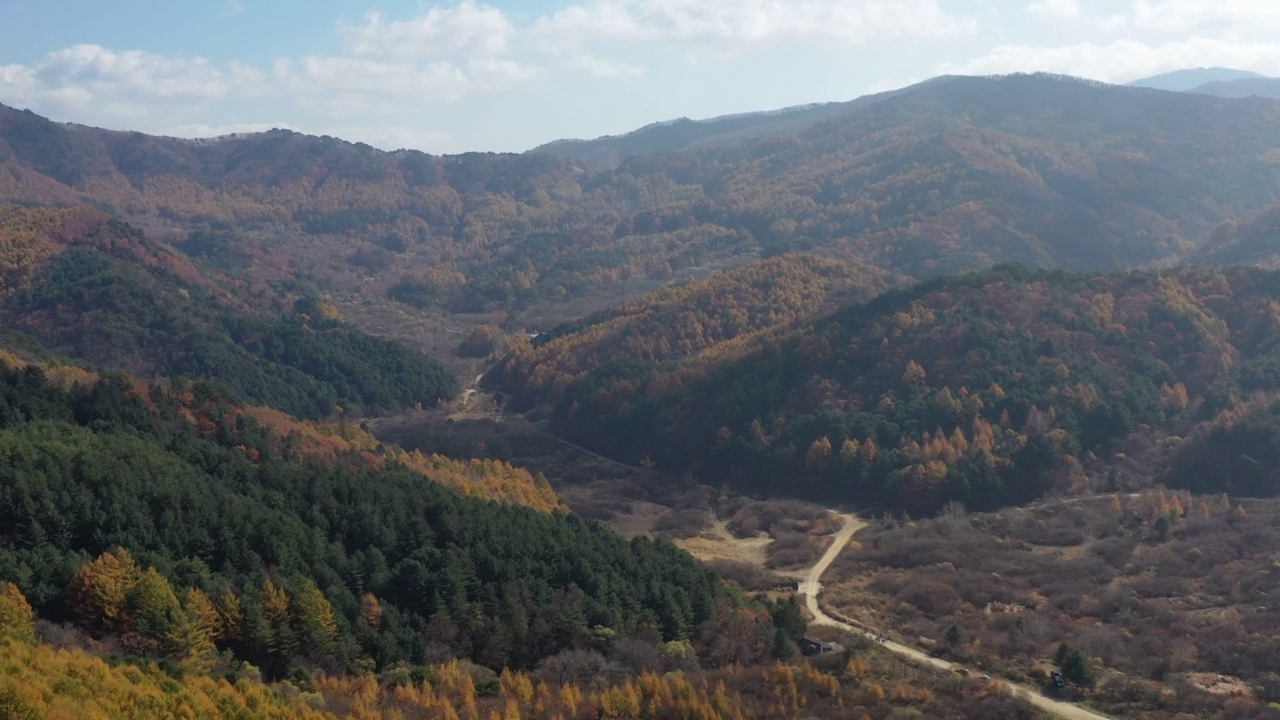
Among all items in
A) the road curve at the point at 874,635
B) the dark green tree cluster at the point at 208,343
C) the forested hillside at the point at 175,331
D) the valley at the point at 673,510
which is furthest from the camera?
the forested hillside at the point at 175,331

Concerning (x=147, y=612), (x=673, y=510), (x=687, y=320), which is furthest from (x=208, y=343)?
(x=147, y=612)

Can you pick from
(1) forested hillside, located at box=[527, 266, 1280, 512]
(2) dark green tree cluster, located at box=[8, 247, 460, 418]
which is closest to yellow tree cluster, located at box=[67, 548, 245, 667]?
(1) forested hillside, located at box=[527, 266, 1280, 512]

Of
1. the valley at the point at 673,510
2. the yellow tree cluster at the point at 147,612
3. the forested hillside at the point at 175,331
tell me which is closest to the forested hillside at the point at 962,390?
the valley at the point at 673,510

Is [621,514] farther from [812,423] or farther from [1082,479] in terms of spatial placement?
[1082,479]

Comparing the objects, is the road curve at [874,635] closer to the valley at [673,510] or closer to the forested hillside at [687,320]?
the valley at [673,510]

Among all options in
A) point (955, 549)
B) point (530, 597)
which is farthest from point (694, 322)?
point (530, 597)

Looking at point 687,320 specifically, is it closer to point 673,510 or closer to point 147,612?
point 673,510

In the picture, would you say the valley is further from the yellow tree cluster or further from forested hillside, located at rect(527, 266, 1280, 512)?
forested hillside, located at rect(527, 266, 1280, 512)
